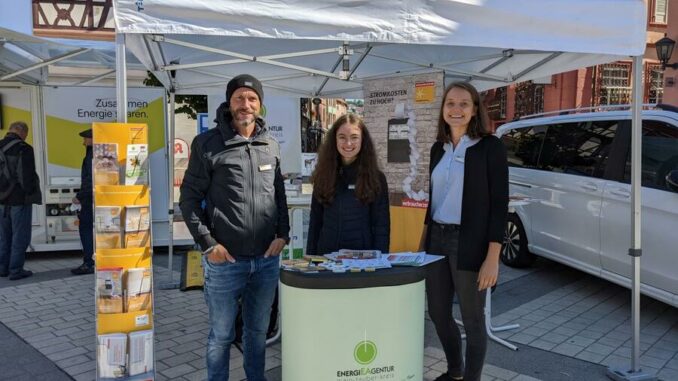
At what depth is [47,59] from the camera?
6684mm

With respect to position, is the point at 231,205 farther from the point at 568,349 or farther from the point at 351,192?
the point at 568,349

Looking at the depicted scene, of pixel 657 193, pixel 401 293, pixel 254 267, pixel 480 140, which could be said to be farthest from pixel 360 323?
pixel 657 193

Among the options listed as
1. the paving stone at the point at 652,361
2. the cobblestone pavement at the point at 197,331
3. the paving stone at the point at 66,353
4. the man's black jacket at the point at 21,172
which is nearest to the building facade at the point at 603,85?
the cobblestone pavement at the point at 197,331

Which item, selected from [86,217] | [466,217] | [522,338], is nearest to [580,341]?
[522,338]

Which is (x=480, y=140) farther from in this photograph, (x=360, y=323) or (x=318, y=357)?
(x=318, y=357)

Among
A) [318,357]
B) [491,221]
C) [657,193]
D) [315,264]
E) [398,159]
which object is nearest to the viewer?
[318,357]

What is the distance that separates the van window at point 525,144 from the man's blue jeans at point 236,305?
414cm

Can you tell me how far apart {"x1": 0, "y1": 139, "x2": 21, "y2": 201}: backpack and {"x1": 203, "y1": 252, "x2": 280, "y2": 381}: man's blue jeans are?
4.64 m

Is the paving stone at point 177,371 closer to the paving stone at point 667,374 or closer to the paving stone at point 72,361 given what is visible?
the paving stone at point 72,361

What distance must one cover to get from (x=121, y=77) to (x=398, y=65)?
3.22 meters

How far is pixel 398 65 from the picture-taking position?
209 inches

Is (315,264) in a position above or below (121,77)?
below

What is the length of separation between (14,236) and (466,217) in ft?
19.0

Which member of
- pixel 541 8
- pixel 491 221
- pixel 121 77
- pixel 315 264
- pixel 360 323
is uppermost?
pixel 541 8
